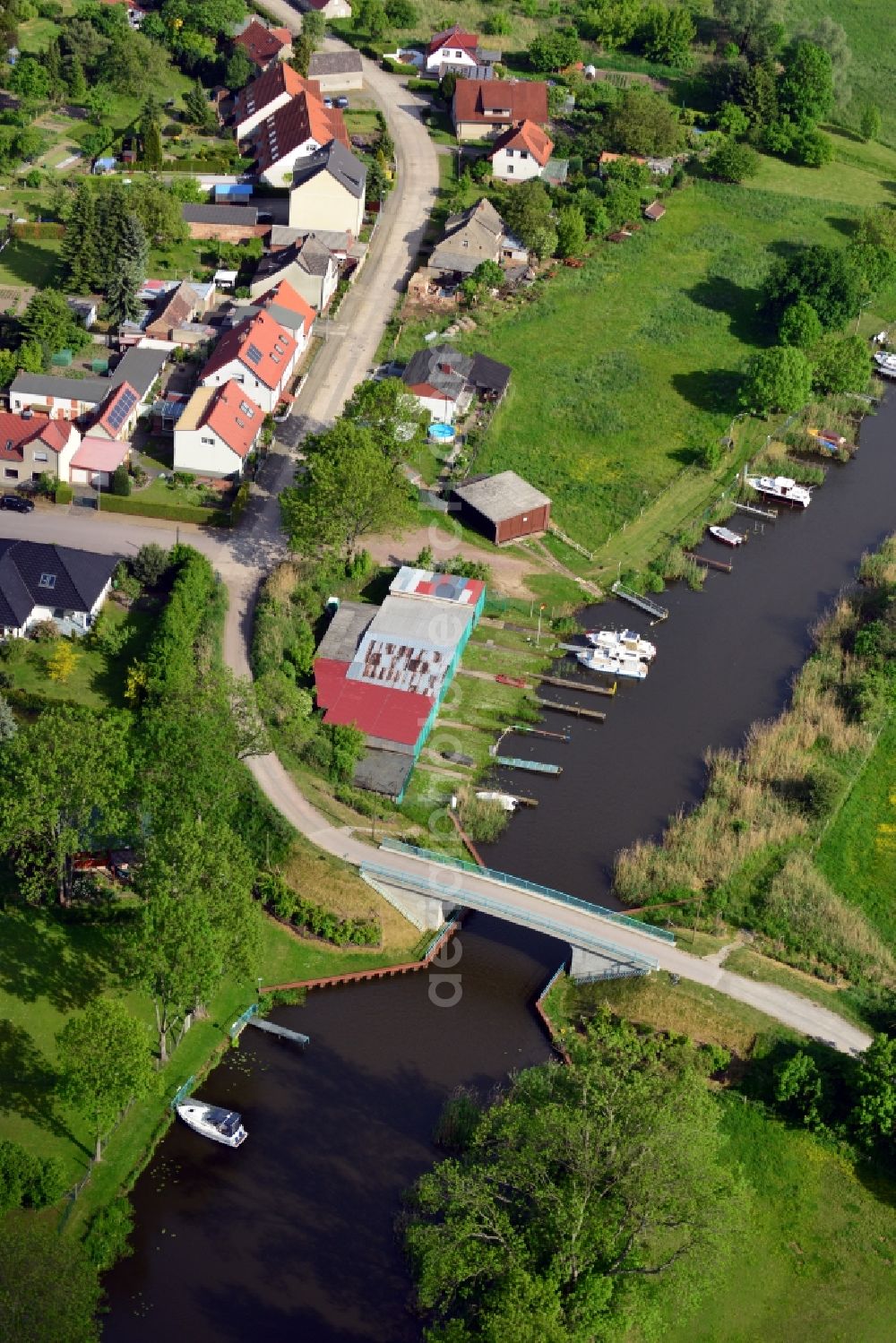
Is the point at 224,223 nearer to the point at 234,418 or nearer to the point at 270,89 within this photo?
the point at 270,89

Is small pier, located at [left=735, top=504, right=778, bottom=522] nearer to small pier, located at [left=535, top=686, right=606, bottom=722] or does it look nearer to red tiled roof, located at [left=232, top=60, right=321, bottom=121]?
small pier, located at [left=535, top=686, right=606, bottom=722]

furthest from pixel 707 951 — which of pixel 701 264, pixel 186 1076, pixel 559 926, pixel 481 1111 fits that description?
pixel 701 264

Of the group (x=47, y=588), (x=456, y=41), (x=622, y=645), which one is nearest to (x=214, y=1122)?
(x=47, y=588)

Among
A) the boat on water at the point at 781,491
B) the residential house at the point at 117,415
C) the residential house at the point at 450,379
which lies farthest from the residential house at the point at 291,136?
the boat on water at the point at 781,491

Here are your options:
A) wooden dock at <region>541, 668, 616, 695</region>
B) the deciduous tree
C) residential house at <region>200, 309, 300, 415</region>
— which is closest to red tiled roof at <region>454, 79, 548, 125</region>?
residential house at <region>200, 309, 300, 415</region>

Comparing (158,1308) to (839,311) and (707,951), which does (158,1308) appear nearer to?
(707,951)

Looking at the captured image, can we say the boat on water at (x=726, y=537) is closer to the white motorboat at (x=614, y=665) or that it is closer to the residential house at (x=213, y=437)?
the white motorboat at (x=614, y=665)
